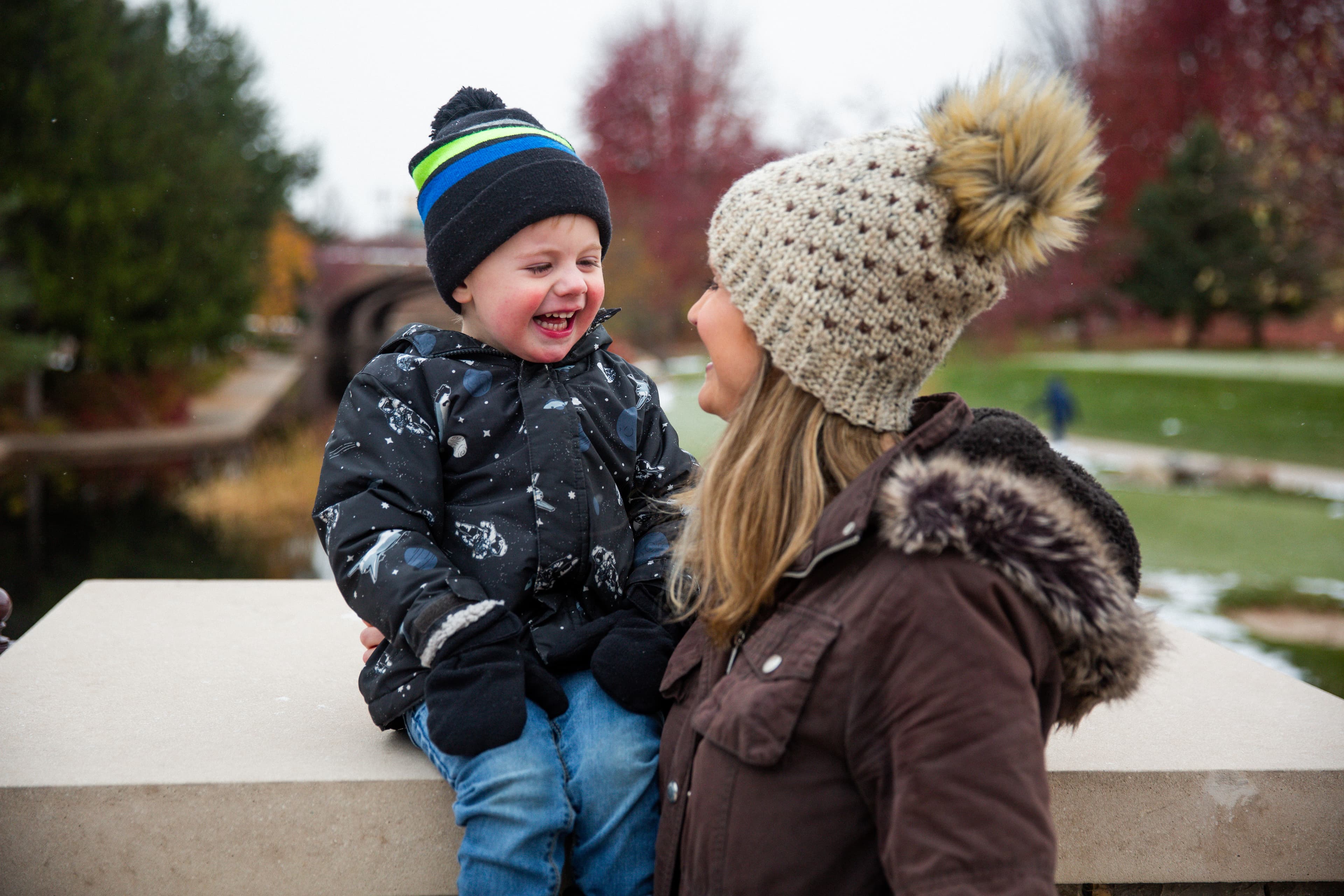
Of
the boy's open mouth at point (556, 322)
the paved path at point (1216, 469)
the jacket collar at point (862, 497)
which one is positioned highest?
the boy's open mouth at point (556, 322)

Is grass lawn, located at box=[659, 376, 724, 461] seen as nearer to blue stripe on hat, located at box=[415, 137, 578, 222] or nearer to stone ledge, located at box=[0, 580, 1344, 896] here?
stone ledge, located at box=[0, 580, 1344, 896]

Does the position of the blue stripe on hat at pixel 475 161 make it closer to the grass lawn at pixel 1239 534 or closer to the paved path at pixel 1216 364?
the grass lawn at pixel 1239 534

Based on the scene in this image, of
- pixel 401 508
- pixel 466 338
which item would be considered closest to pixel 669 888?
pixel 401 508

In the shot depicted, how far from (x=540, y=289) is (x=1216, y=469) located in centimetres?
1568

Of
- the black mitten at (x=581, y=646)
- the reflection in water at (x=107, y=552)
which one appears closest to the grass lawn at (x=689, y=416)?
the reflection in water at (x=107, y=552)

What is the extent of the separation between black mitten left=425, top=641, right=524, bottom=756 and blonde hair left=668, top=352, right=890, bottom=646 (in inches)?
13.2

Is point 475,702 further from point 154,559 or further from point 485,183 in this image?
point 154,559

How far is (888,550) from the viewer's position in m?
→ 1.38

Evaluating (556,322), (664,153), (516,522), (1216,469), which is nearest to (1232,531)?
(1216,469)

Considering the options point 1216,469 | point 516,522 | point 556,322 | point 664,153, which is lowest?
point 1216,469

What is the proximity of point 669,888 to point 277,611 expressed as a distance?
1675 millimetres

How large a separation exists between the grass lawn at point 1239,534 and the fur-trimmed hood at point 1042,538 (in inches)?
324

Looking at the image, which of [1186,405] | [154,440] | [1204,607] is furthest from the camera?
[1186,405]

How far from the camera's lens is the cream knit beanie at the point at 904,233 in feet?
4.63
